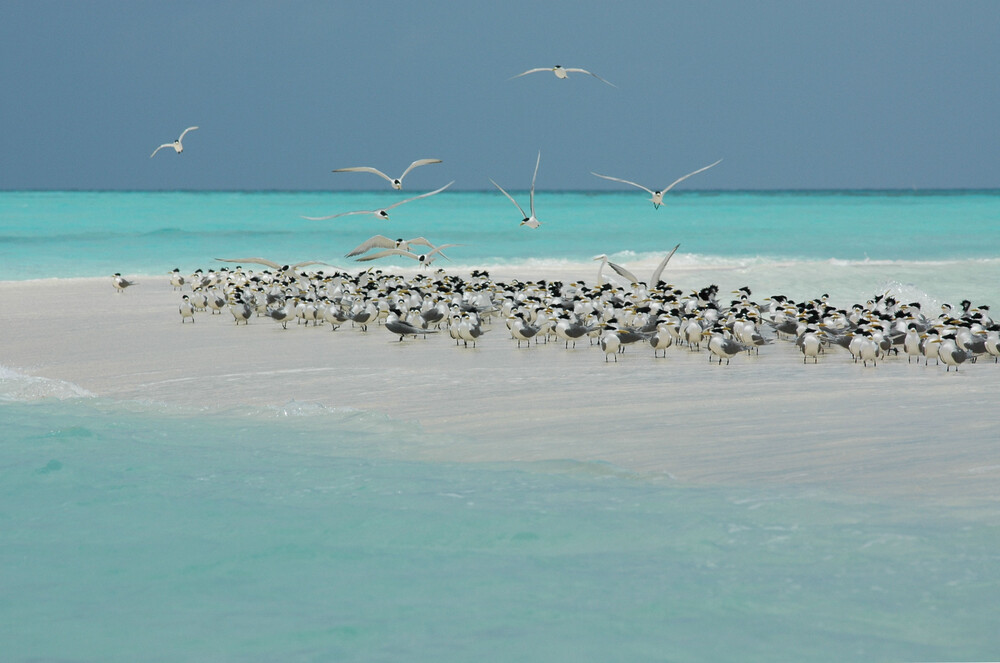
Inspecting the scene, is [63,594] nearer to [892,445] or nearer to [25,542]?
[25,542]

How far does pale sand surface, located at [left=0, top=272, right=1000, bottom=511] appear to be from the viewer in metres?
5.88

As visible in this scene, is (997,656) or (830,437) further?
(830,437)

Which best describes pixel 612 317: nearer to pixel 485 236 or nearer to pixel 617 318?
pixel 617 318

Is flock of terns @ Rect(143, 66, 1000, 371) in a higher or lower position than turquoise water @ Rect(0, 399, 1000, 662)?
higher

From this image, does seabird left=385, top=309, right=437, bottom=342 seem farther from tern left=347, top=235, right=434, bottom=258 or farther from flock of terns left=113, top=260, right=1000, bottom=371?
tern left=347, top=235, right=434, bottom=258

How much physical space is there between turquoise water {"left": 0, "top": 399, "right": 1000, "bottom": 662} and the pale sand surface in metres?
0.47

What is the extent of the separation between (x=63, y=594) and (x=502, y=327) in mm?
8796

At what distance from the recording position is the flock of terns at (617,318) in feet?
31.4

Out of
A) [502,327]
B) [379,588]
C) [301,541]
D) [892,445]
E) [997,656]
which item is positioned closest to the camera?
[997,656]

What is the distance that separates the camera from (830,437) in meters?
6.46

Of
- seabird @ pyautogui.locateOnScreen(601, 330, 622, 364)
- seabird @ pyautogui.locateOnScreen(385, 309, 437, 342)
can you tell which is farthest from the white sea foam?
seabird @ pyautogui.locateOnScreen(601, 330, 622, 364)

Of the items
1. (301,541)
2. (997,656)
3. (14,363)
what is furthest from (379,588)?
(14,363)

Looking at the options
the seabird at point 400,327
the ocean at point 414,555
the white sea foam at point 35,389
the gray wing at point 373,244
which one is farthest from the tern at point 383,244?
the ocean at point 414,555

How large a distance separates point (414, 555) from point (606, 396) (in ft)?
11.8
